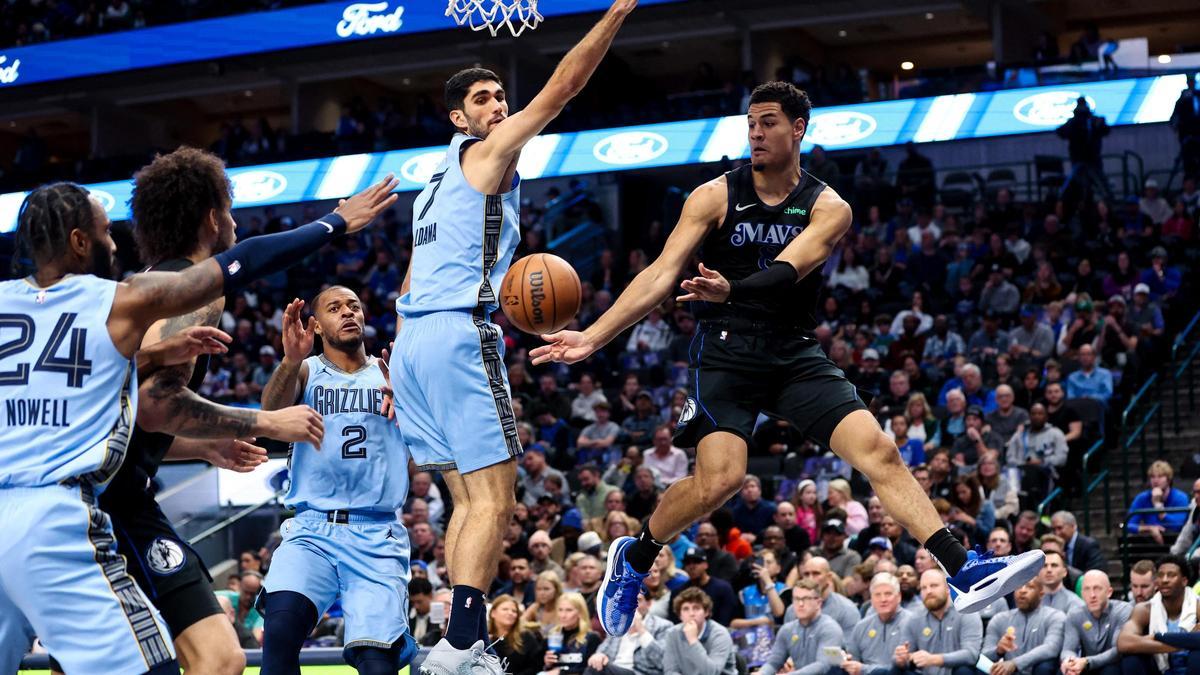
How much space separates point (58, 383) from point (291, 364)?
2330 millimetres

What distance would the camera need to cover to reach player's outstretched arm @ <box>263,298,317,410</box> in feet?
22.1

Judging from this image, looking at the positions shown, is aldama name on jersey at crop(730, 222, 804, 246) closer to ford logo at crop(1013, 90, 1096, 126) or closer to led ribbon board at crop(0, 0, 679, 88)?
ford logo at crop(1013, 90, 1096, 126)

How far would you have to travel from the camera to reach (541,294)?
6559 millimetres

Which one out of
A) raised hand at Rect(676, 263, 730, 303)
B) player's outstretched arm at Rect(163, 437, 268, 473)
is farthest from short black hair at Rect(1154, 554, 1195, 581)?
player's outstretched arm at Rect(163, 437, 268, 473)

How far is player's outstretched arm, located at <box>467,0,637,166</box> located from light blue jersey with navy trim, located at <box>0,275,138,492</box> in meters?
2.06

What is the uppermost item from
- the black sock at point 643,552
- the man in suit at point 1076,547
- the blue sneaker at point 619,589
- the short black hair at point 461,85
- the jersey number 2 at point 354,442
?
the short black hair at point 461,85

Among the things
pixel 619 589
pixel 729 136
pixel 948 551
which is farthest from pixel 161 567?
pixel 729 136

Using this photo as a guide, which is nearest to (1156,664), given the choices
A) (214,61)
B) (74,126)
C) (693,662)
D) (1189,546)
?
(1189,546)

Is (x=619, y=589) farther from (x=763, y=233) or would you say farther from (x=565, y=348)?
(x=763, y=233)

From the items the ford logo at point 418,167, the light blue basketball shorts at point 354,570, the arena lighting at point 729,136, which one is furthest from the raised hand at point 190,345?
the ford logo at point 418,167

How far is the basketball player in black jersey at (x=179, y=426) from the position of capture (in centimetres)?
523

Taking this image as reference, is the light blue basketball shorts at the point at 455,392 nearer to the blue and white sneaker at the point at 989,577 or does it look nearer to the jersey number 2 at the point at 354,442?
the jersey number 2 at the point at 354,442

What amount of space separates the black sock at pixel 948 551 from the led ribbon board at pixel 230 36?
2114 cm

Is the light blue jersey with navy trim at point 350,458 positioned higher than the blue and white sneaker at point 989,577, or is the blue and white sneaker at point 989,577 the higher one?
the light blue jersey with navy trim at point 350,458
